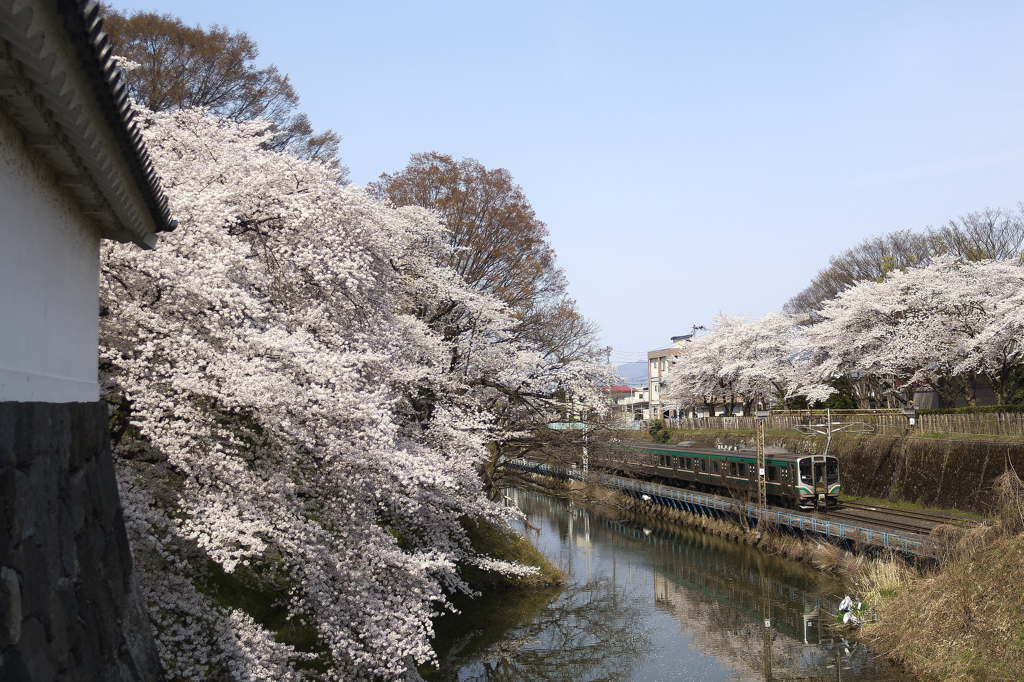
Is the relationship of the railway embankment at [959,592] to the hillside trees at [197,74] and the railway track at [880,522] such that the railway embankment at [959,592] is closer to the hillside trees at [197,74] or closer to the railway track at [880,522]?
the railway track at [880,522]

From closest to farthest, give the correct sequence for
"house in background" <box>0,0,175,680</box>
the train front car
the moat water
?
"house in background" <box>0,0,175,680</box> → the moat water → the train front car

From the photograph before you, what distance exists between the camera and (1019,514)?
41.2 ft

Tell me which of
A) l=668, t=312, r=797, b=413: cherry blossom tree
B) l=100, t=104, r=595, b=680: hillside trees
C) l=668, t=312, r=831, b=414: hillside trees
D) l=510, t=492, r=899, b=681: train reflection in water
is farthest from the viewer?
l=668, t=312, r=797, b=413: cherry blossom tree

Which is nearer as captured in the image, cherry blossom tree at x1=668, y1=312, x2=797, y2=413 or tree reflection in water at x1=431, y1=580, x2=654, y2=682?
tree reflection in water at x1=431, y1=580, x2=654, y2=682

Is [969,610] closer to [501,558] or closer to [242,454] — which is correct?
[501,558]

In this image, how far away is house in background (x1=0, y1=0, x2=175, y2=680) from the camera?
→ 3490 millimetres

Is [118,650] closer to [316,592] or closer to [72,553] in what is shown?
[72,553]

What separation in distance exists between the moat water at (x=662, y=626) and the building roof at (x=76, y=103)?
1063cm

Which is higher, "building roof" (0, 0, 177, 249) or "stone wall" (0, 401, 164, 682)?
"building roof" (0, 0, 177, 249)

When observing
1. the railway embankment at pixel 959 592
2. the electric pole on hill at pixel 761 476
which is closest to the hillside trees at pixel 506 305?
the railway embankment at pixel 959 592

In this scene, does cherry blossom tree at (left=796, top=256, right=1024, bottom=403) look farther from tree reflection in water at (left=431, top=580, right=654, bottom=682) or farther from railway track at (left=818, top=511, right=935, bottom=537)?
tree reflection in water at (left=431, top=580, right=654, bottom=682)

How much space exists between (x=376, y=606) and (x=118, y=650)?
3.73 metres

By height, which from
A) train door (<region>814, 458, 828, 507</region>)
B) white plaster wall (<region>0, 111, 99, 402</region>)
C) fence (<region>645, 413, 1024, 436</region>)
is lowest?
train door (<region>814, 458, 828, 507</region>)

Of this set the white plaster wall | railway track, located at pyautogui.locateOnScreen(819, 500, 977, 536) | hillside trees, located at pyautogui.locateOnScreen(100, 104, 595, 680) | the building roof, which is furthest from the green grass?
the building roof
